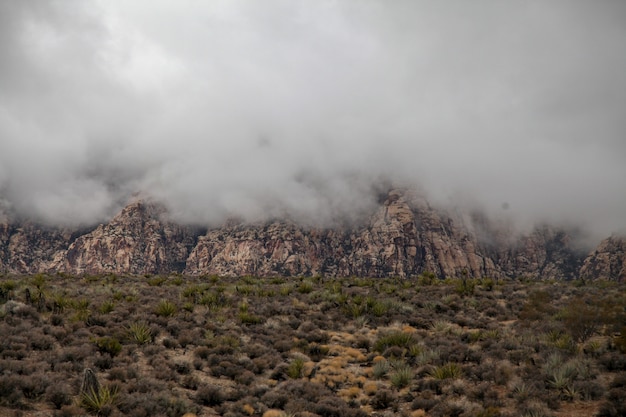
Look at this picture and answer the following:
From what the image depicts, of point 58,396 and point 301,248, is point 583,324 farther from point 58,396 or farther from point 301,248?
point 301,248

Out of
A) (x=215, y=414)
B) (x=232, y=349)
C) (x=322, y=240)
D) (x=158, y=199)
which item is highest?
(x=158, y=199)

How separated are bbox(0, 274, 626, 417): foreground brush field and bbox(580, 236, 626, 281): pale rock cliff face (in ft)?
332

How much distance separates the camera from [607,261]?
10731cm

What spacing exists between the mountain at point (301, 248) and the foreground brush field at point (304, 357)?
9678 centimetres

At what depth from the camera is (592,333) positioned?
50.9 ft

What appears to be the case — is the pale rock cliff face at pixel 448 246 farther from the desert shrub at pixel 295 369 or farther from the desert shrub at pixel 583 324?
the desert shrub at pixel 295 369

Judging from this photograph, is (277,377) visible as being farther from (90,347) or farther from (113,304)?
(113,304)

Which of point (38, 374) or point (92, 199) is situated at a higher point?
point (92, 199)

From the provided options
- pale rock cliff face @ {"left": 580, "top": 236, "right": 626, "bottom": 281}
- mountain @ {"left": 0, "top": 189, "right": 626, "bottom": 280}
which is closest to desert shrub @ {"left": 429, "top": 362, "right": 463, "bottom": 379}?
mountain @ {"left": 0, "top": 189, "right": 626, "bottom": 280}

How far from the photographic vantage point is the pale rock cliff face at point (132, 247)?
126875 mm

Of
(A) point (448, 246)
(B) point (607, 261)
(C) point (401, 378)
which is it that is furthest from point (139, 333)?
(A) point (448, 246)

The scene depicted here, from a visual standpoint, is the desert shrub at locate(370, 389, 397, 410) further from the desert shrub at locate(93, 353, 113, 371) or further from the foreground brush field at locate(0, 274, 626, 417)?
the desert shrub at locate(93, 353, 113, 371)

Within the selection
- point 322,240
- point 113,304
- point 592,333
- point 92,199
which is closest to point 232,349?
point 113,304

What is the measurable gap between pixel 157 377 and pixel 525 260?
15401cm
